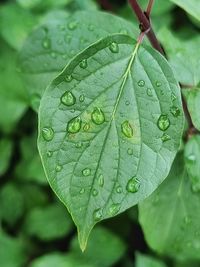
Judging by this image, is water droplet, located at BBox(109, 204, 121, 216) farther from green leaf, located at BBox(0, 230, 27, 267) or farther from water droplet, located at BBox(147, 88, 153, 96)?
green leaf, located at BBox(0, 230, 27, 267)

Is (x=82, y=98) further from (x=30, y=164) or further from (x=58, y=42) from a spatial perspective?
(x=30, y=164)

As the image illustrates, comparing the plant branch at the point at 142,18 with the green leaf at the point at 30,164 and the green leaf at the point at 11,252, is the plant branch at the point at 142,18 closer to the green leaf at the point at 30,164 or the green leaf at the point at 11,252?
the green leaf at the point at 30,164

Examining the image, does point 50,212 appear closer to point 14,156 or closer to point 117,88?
point 14,156

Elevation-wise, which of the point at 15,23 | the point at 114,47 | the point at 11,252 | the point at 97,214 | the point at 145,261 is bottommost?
the point at 11,252

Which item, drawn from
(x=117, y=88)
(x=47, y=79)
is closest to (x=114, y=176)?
(x=117, y=88)

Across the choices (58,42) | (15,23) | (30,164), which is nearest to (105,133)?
(58,42)

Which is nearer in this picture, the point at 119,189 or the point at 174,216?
the point at 119,189

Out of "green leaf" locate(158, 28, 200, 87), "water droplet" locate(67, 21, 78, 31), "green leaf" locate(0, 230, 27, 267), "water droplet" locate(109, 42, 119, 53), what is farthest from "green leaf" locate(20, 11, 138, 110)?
"green leaf" locate(0, 230, 27, 267)
